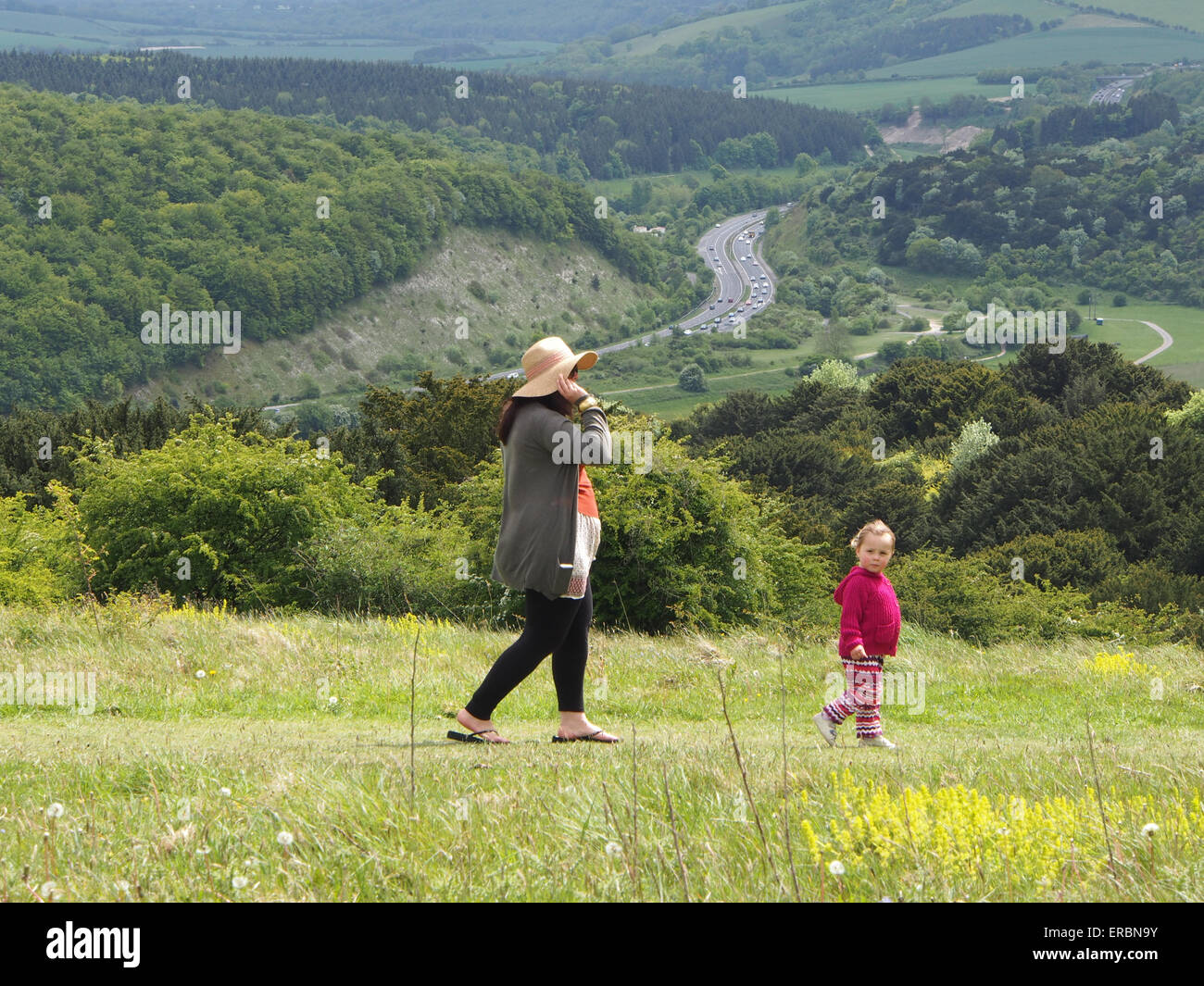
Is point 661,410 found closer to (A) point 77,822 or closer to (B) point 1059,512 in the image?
(B) point 1059,512

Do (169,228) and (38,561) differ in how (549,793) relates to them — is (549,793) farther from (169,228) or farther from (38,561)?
(169,228)

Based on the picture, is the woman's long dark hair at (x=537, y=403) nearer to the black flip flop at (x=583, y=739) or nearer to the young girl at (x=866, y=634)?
the black flip flop at (x=583, y=739)

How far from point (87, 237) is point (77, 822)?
568 ft

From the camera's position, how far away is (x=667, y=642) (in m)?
12.2

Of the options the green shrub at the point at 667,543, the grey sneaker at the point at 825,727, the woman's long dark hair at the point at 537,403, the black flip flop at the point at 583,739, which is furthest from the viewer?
the green shrub at the point at 667,543

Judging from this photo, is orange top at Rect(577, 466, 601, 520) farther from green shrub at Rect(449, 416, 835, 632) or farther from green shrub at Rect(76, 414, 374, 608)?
green shrub at Rect(76, 414, 374, 608)

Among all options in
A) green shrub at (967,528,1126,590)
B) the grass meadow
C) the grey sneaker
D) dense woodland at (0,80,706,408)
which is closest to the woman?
the grass meadow

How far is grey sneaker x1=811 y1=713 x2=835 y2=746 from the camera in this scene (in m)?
7.10

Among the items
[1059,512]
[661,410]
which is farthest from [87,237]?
[1059,512]

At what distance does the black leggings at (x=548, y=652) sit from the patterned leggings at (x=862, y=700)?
1.65m

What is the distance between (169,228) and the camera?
555ft

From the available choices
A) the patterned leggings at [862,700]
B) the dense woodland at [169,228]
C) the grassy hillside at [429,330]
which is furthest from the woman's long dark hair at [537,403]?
the grassy hillside at [429,330]

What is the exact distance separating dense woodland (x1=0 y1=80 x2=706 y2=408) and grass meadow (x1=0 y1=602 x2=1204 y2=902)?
141053 mm

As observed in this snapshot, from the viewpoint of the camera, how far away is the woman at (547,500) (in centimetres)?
596
